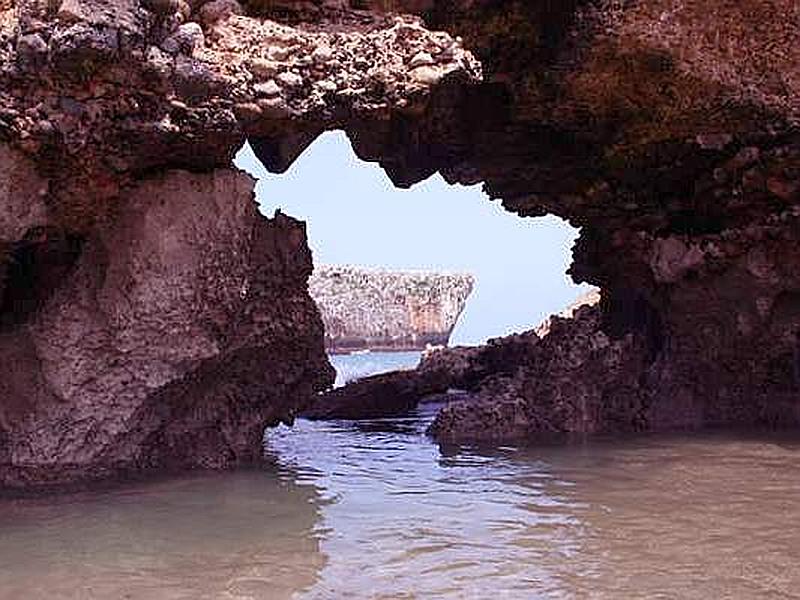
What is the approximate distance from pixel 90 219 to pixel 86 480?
1.75m

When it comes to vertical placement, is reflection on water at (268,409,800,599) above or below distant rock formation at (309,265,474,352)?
below

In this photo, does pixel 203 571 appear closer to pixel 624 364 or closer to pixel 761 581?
pixel 761 581

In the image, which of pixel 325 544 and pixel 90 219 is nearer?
pixel 325 544

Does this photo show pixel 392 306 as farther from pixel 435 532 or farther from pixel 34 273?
pixel 435 532

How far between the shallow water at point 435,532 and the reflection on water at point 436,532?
0.5 inches

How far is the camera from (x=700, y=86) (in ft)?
27.5

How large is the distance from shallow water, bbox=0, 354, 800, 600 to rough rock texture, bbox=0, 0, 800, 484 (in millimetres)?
1235

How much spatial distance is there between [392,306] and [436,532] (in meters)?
32.6

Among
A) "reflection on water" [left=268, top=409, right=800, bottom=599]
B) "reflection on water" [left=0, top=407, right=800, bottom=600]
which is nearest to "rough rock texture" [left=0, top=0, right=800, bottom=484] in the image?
"reflection on water" [left=0, top=407, right=800, bottom=600]

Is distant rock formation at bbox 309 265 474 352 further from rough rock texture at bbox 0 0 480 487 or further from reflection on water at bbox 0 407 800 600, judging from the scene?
rough rock texture at bbox 0 0 480 487

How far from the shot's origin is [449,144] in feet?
31.9

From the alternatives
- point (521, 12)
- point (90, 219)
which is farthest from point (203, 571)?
point (521, 12)

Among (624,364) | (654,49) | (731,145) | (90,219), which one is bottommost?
(624,364)

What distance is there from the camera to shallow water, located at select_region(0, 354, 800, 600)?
4.14 metres
